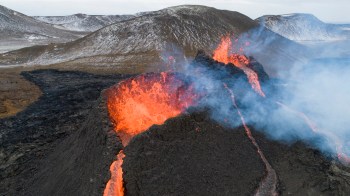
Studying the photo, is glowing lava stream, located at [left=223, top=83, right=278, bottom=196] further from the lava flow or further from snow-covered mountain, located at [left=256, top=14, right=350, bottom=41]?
snow-covered mountain, located at [left=256, top=14, right=350, bottom=41]

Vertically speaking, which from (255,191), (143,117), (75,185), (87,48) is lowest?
(87,48)

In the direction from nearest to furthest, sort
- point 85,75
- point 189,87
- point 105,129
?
point 105,129 < point 189,87 < point 85,75

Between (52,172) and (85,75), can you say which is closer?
(52,172)

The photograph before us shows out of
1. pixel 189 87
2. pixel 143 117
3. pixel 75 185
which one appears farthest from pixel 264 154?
pixel 75 185

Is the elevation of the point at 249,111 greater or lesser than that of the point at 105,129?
lesser

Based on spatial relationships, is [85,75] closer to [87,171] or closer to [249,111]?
[249,111]

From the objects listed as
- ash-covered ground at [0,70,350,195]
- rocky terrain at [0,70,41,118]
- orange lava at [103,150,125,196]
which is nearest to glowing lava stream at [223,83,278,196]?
ash-covered ground at [0,70,350,195]

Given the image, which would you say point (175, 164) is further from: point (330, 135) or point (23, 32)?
point (23, 32)

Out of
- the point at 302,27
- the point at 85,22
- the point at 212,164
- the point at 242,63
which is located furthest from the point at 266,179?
the point at 85,22
